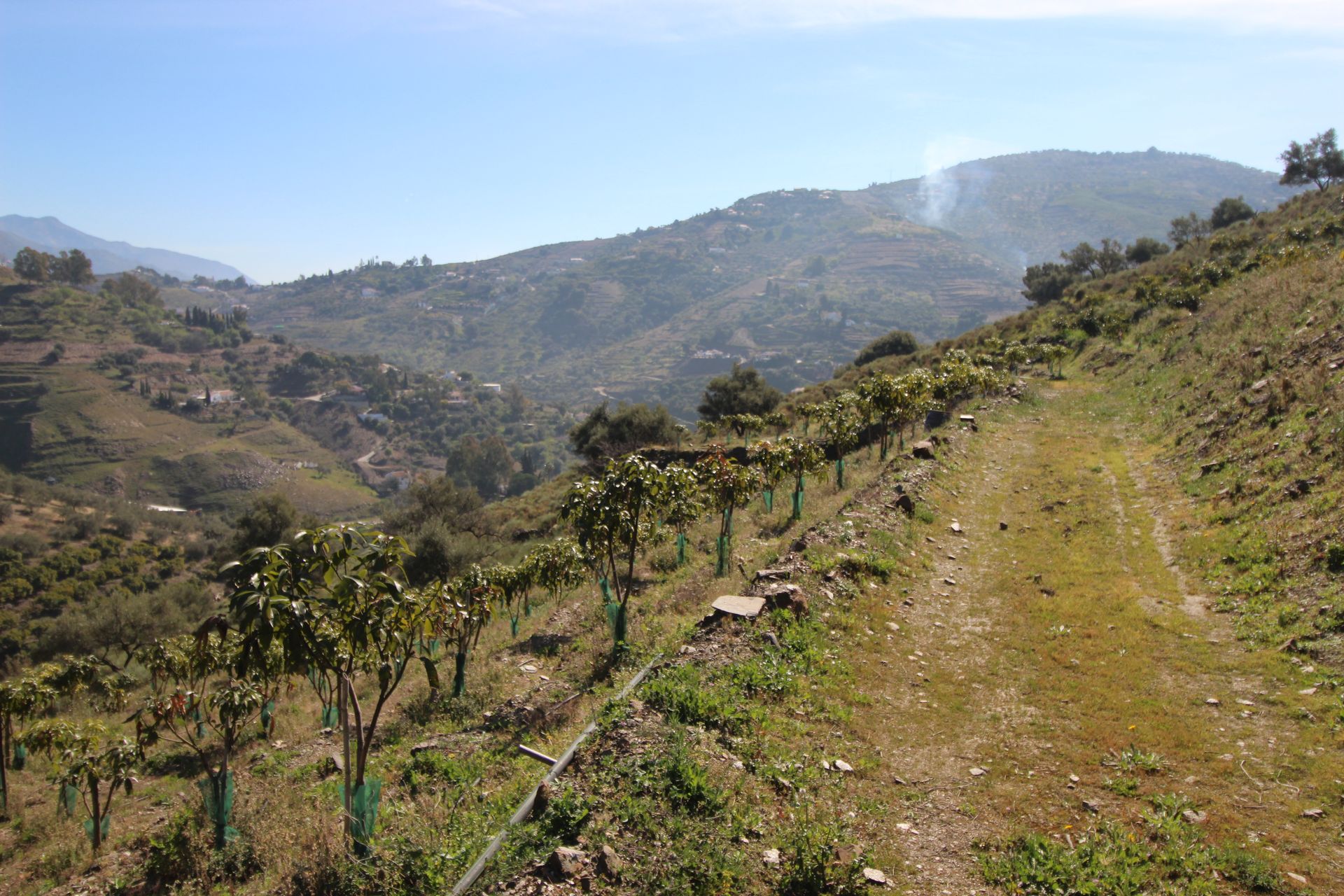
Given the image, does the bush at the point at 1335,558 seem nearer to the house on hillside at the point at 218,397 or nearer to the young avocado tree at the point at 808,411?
the young avocado tree at the point at 808,411

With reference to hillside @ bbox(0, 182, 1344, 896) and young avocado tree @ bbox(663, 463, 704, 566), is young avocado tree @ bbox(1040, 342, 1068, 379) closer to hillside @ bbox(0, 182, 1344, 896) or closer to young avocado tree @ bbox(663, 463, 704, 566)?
hillside @ bbox(0, 182, 1344, 896)

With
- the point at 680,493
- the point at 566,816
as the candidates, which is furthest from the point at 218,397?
the point at 566,816

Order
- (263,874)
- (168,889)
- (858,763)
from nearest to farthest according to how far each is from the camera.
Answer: (858,763) → (263,874) → (168,889)

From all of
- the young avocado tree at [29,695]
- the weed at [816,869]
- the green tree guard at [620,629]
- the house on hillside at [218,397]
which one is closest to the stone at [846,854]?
the weed at [816,869]

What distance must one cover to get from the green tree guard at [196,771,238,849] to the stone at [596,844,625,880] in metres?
5.65

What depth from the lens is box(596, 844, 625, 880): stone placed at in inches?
186

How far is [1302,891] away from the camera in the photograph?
14.3 ft

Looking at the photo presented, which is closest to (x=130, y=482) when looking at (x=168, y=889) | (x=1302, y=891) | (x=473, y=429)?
(x=473, y=429)

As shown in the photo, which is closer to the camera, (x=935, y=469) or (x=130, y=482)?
(x=935, y=469)

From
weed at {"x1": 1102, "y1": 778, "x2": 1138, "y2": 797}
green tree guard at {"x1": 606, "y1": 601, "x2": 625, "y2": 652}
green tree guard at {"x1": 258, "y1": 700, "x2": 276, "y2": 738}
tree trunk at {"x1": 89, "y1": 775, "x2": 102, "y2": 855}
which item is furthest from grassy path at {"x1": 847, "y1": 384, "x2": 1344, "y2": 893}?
green tree guard at {"x1": 258, "y1": 700, "x2": 276, "y2": 738}

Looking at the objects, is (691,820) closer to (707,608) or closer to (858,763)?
(858,763)

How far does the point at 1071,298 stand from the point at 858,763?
191ft

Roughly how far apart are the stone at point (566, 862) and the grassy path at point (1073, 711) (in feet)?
7.60

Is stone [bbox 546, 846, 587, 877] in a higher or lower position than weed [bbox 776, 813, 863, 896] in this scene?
higher
